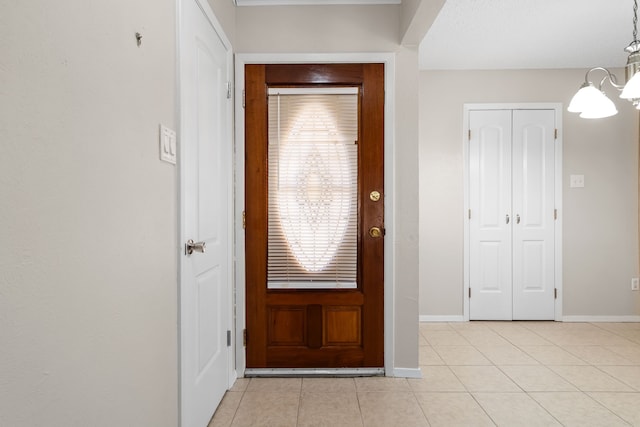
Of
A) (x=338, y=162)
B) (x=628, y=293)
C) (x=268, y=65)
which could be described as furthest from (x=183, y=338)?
(x=628, y=293)

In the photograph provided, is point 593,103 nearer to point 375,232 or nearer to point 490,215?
point 375,232

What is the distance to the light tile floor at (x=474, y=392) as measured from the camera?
198 centimetres

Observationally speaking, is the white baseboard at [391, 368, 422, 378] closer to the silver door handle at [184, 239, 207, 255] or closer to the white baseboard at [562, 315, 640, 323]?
the silver door handle at [184, 239, 207, 255]

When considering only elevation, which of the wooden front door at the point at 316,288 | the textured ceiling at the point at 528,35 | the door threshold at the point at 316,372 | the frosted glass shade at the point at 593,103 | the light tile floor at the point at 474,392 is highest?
the textured ceiling at the point at 528,35

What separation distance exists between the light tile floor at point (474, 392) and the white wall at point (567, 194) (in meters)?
0.78

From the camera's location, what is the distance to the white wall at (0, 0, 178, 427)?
0.70 m

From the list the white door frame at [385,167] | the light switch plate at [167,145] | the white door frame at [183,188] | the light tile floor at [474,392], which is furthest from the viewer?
the white door frame at [385,167]

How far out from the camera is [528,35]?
3.09 meters

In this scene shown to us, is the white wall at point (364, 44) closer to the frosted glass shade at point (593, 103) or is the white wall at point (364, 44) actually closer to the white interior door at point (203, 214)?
the white interior door at point (203, 214)

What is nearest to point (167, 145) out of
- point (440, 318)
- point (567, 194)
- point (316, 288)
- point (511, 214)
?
point (316, 288)

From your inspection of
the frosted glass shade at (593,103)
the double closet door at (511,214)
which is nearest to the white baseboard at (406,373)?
the double closet door at (511,214)

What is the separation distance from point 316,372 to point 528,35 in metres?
3.05

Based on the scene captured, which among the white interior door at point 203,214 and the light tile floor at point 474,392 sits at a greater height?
the white interior door at point 203,214

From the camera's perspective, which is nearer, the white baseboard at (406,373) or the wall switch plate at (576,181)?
the white baseboard at (406,373)
